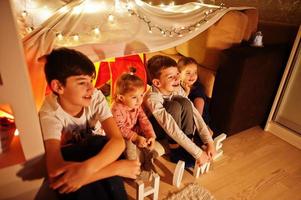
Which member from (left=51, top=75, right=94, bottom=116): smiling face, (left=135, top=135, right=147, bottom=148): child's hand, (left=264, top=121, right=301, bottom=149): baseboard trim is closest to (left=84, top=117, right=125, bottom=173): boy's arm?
(left=51, top=75, right=94, bottom=116): smiling face

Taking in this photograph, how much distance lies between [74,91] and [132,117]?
40cm

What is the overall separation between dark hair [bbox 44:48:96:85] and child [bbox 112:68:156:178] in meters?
0.27

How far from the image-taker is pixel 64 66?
0.85 metres

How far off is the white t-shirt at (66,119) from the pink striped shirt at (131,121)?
0.14 meters

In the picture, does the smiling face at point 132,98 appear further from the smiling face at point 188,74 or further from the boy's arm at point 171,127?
the smiling face at point 188,74

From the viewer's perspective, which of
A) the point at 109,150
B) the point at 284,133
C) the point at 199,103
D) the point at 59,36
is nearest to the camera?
the point at 109,150

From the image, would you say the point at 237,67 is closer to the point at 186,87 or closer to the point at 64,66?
the point at 186,87

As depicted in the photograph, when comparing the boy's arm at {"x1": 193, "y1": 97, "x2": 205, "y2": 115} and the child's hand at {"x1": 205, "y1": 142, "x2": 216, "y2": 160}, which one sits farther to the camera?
the boy's arm at {"x1": 193, "y1": 97, "x2": 205, "y2": 115}

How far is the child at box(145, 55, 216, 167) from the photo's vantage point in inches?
47.6

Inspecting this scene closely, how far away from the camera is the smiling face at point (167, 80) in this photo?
4.06 ft

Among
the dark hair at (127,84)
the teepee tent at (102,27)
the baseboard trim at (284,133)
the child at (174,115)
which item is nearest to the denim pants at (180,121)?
the child at (174,115)

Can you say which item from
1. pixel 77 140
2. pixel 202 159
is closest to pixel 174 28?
pixel 202 159

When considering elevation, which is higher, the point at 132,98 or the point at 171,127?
the point at 132,98

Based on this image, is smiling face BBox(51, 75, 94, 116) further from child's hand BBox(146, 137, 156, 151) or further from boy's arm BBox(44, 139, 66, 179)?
child's hand BBox(146, 137, 156, 151)
